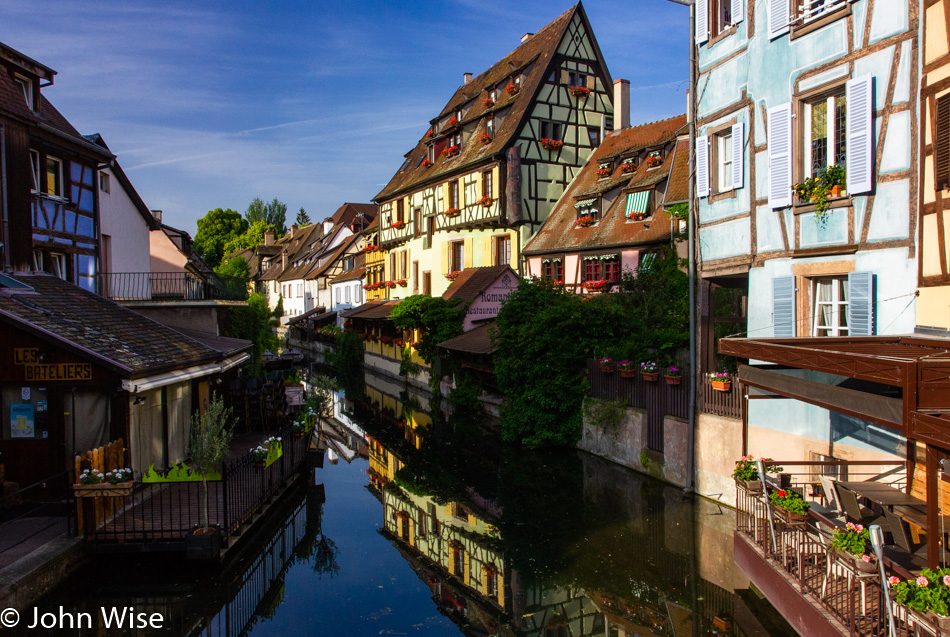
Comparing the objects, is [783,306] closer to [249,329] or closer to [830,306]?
[830,306]

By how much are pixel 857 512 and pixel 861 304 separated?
3.96 m

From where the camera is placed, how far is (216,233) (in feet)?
258

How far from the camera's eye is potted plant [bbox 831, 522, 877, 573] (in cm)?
563

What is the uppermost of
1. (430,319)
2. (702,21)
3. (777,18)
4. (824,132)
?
(702,21)

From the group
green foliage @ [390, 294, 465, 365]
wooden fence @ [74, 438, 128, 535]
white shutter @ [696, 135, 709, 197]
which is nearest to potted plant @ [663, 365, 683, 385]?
white shutter @ [696, 135, 709, 197]

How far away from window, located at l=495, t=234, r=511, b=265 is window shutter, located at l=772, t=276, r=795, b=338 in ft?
56.9

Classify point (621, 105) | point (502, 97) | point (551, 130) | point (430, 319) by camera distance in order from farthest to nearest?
point (502, 97)
point (621, 105)
point (551, 130)
point (430, 319)

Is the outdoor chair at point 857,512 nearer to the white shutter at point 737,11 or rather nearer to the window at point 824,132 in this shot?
the window at point 824,132

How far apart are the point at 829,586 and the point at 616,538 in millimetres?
4980

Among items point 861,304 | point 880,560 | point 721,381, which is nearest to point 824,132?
point 861,304

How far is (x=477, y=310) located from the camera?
26.5 m

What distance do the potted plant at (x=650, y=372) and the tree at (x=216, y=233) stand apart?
231ft

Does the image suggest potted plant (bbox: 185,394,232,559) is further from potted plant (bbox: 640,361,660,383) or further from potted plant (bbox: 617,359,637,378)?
potted plant (bbox: 640,361,660,383)

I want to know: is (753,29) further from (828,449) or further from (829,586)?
(829,586)
